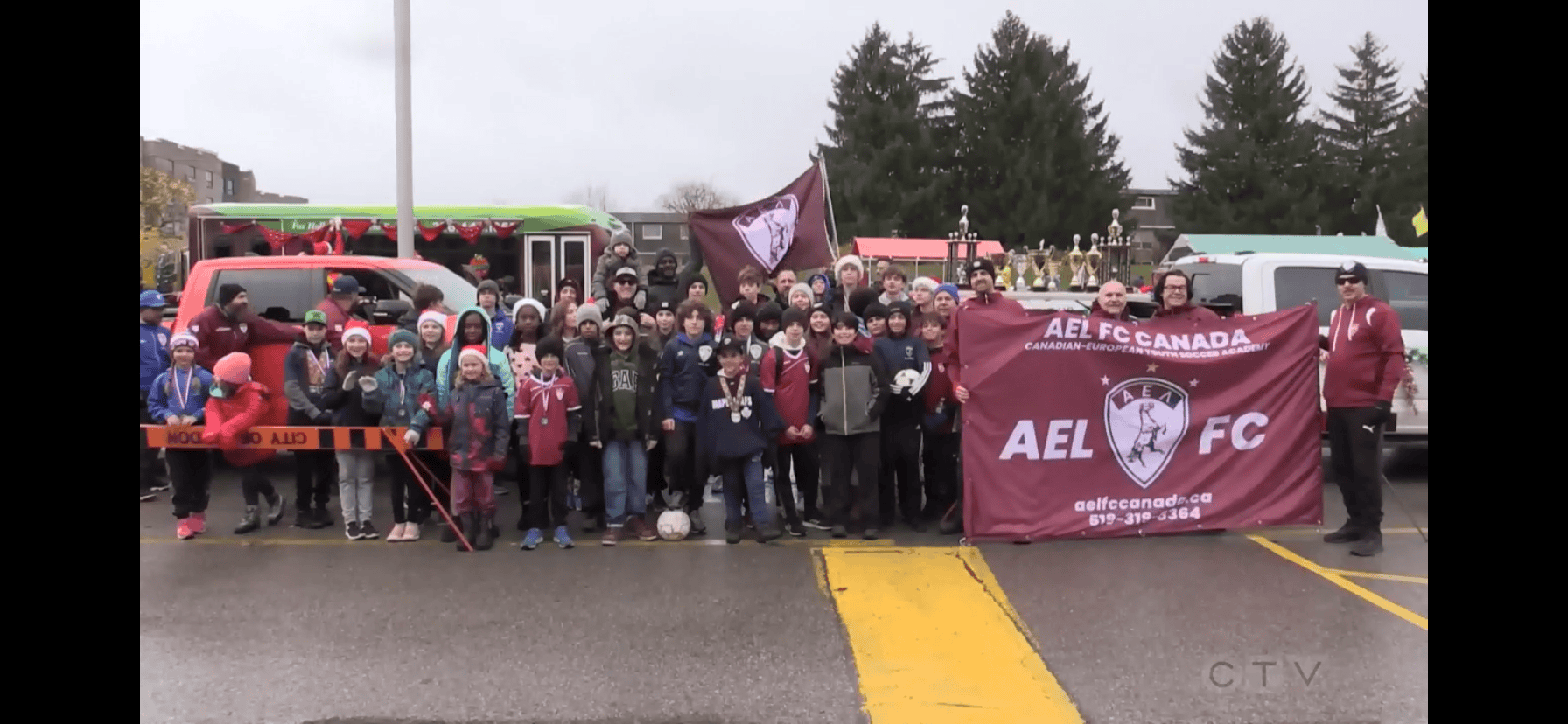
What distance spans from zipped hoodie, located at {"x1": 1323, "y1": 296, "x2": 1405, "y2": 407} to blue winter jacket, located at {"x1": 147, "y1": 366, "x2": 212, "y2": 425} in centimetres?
771

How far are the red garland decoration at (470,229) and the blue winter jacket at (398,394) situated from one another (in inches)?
393

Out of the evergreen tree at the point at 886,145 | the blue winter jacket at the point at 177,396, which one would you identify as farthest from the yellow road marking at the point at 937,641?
the evergreen tree at the point at 886,145

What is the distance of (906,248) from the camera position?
148ft

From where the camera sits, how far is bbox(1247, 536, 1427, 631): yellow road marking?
5691mm

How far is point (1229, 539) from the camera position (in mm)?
7285

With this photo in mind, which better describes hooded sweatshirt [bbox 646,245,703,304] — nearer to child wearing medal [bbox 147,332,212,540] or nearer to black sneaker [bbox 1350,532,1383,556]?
child wearing medal [bbox 147,332,212,540]

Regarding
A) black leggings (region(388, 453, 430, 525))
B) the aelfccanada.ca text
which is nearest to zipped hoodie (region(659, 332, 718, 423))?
black leggings (region(388, 453, 430, 525))

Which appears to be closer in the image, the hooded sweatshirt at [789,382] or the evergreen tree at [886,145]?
the hooded sweatshirt at [789,382]

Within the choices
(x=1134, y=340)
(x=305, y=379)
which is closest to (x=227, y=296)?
(x=305, y=379)

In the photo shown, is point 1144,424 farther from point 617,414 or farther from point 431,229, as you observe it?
point 431,229

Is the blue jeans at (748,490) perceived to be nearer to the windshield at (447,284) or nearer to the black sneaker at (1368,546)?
the windshield at (447,284)

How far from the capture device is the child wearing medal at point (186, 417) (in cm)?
746

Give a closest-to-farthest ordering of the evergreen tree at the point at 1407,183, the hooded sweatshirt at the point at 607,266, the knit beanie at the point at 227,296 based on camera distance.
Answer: the knit beanie at the point at 227,296
the hooded sweatshirt at the point at 607,266
the evergreen tree at the point at 1407,183

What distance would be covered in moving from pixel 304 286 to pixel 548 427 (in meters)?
3.86
